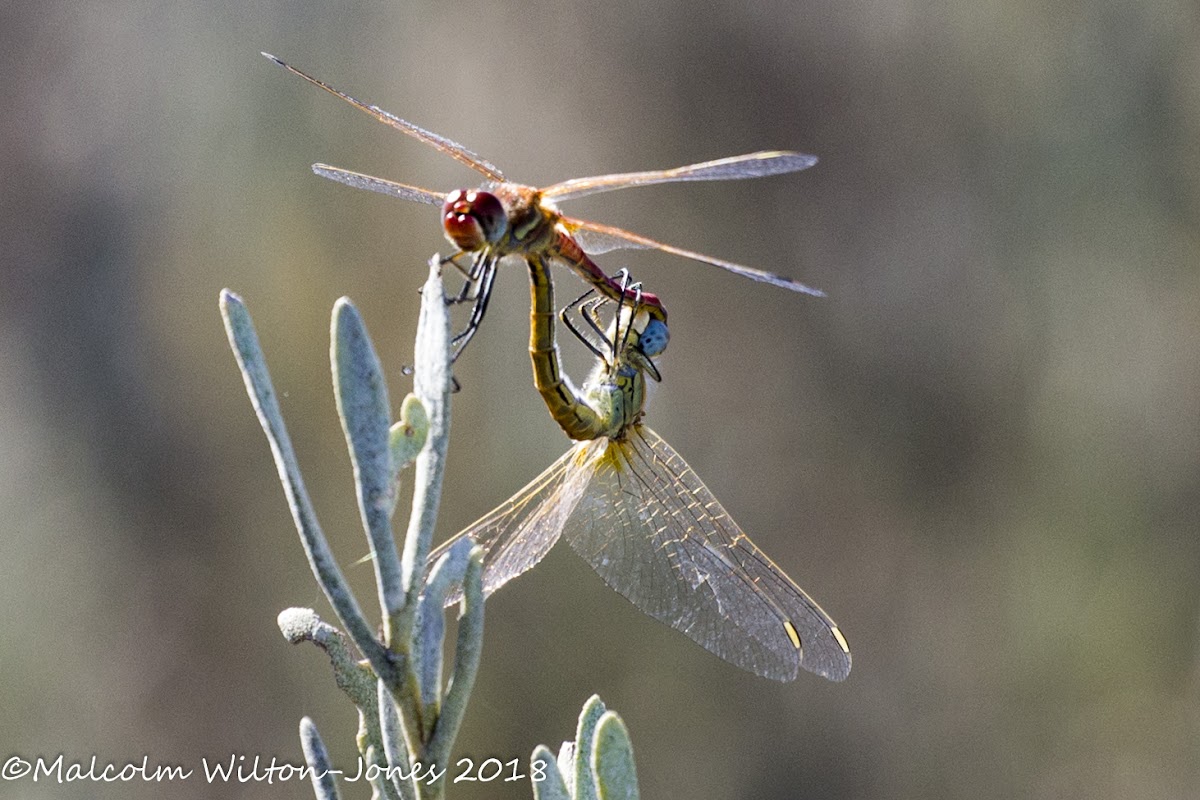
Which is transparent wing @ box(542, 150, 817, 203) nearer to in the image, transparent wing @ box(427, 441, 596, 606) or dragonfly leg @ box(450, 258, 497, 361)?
dragonfly leg @ box(450, 258, 497, 361)

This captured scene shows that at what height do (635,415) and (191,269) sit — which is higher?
(191,269)

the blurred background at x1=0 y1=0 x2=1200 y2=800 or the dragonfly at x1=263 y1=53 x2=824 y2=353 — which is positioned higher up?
the blurred background at x1=0 y1=0 x2=1200 y2=800

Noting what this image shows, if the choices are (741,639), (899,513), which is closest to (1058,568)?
(899,513)

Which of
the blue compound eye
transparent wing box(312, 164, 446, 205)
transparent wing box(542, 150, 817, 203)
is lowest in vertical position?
transparent wing box(542, 150, 817, 203)

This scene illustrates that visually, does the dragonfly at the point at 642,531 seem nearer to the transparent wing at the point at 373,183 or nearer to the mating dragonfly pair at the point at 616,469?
the mating dragonfly pair at the point at 616,469

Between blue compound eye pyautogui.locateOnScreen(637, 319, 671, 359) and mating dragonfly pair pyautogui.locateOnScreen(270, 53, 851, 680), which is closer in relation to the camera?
mating dragonfly pair pyautogui.locateOnScreen(270, 53, 851, 680)

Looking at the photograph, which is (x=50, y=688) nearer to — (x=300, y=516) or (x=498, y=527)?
(x=498, y=527)

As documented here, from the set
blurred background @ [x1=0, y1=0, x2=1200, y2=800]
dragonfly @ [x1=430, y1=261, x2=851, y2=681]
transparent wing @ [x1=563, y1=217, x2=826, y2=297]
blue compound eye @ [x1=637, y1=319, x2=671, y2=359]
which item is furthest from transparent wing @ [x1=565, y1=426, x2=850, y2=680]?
blurred background @ [x1=0, y1=0, x2=1200, y2=800]
